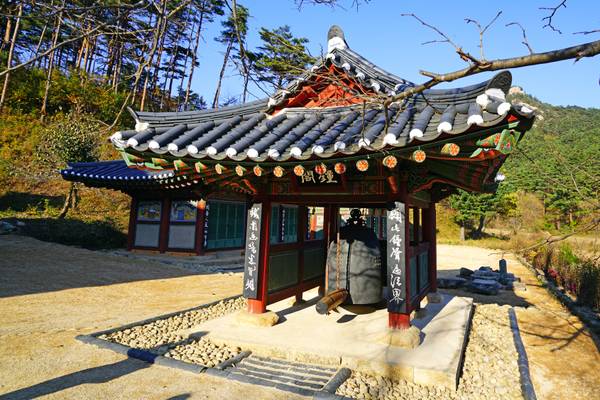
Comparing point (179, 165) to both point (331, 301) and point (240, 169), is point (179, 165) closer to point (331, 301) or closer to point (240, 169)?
point (240, 169)

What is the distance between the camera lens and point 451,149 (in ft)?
11.9

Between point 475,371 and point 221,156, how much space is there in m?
4.85

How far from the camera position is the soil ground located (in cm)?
392

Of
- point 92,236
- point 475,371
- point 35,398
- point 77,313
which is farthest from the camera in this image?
point 92,236

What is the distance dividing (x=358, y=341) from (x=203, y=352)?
2.41 meters

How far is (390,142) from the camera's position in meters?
3.67

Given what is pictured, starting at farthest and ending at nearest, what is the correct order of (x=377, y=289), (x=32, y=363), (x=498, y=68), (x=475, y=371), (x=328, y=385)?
(x=377, y=289), (x=475, y=371), (x=32, y=363), (x=328, y=385), (x=498, y=68)

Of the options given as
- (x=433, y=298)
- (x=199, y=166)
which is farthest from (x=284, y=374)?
(x=433, y=298)

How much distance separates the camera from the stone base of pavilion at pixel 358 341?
4.33 metres

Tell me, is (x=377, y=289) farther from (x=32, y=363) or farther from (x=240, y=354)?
(x=32, y=363)

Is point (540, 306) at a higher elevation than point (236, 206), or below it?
below

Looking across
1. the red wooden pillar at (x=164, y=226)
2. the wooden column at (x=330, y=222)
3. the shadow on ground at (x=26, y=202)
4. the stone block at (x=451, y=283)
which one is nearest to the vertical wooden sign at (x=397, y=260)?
the wooden column at (x=330, y=222)

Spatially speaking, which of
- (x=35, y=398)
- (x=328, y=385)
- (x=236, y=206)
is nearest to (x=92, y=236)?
(x=236, y=206)

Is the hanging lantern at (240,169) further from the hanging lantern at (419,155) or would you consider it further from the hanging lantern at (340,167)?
the hanging lantern at (419,155)
